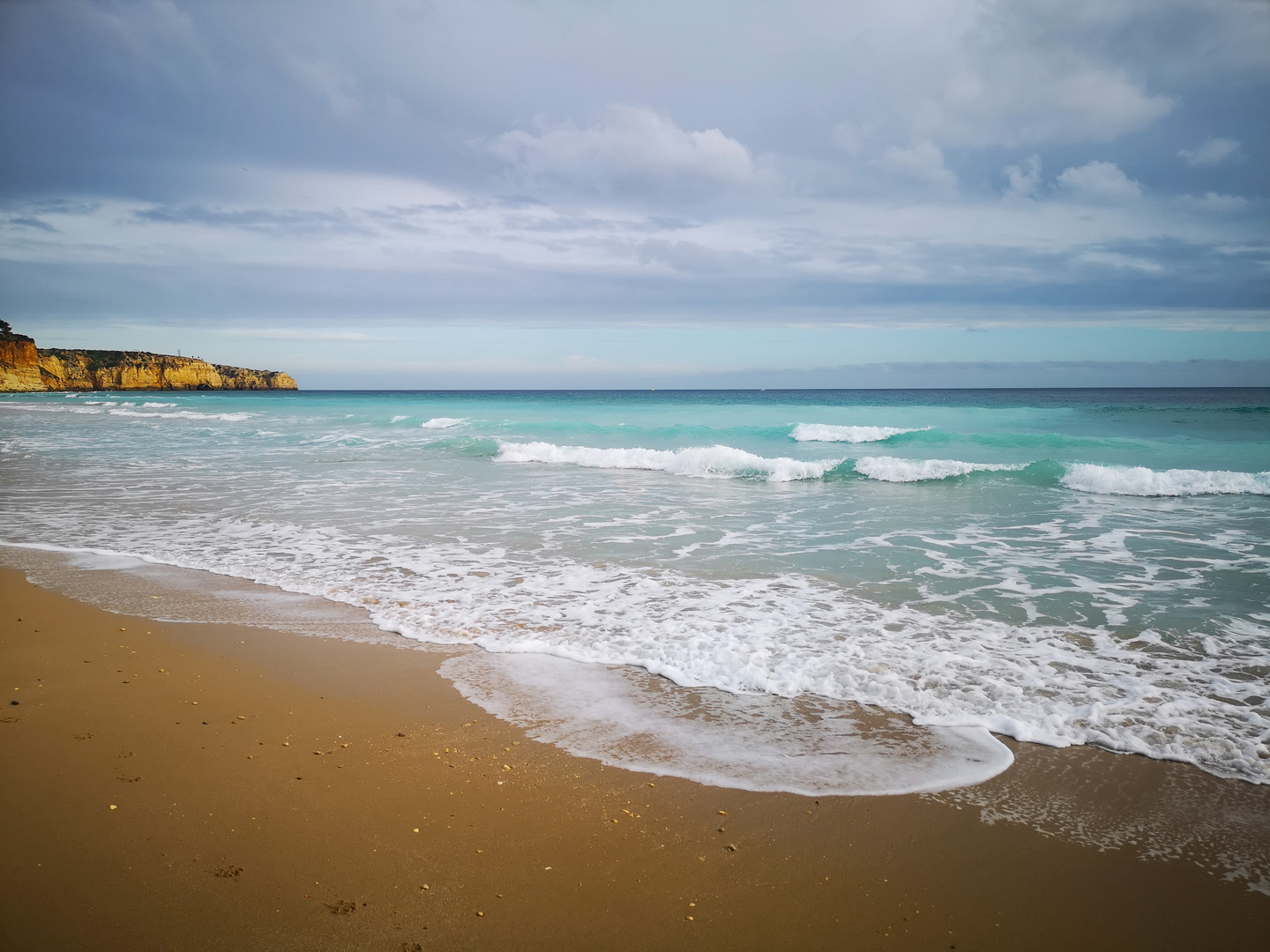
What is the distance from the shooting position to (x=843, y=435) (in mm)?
25141

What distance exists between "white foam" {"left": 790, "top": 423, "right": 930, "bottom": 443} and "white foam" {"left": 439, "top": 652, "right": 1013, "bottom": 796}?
70.4 feet

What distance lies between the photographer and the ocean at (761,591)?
12.3 feet

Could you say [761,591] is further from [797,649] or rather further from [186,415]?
[186,415]

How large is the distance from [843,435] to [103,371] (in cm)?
11424

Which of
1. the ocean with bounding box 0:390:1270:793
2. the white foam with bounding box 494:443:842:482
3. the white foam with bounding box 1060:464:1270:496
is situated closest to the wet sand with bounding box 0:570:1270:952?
the ocean with bounding box 0:390:1270:793

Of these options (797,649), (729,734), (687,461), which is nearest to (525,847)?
(729,734)

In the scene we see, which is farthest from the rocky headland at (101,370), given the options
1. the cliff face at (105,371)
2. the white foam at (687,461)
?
the white foam at (687,461)

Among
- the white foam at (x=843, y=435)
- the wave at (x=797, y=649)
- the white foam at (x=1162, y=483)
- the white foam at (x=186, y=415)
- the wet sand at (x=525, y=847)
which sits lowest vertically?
the wet sand at (x=525, y=847)

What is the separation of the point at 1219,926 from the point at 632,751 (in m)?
2.35

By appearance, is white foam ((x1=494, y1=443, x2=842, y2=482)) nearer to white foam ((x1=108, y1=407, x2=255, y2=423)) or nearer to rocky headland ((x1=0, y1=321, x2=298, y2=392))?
white foam ((x1=108, y1=407, x2=255, y2=423))

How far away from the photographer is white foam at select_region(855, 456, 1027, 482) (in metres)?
14.6

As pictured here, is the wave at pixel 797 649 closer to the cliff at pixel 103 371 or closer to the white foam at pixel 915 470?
the white foam at pixel 915 470

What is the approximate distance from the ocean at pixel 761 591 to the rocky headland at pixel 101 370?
87.3 metres

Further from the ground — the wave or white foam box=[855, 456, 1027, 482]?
white foam box=[855, 456, 1027, 482]
